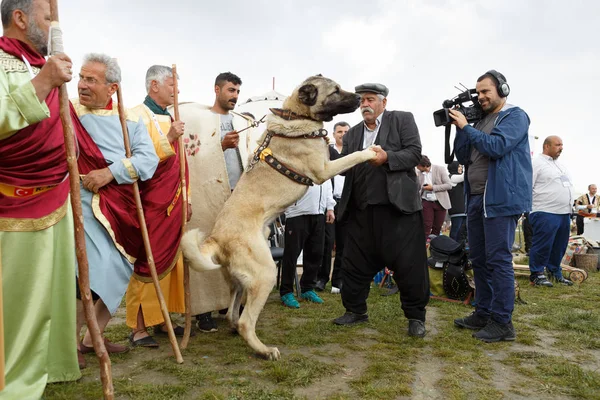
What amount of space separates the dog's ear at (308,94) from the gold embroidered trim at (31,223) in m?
2.11

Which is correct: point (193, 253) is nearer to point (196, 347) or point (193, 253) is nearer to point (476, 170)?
point (196, 347)

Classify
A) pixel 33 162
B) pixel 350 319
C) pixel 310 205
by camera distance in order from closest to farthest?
pixel 33 162, pixel 350 319, pixel 310 205

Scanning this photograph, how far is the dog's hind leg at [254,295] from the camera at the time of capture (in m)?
3.35

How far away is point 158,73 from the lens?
13.0 ft

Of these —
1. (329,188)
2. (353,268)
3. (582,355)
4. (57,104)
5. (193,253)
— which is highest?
(57,104)

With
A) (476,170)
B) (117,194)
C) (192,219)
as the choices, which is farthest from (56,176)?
(476,170)

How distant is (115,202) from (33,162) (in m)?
0.99

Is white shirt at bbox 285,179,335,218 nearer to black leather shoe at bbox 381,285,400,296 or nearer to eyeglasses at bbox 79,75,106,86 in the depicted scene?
black leather shoe at bbox 381,285,400,296

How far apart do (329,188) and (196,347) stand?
10.7 ft

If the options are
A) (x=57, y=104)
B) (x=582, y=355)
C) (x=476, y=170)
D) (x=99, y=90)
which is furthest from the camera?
(x=476, y=170)

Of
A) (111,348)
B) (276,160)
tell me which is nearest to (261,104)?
(276,160)

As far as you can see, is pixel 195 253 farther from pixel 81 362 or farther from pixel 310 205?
pixel 310 205

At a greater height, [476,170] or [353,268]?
[476,170]

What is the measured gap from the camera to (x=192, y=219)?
13.8 feet
